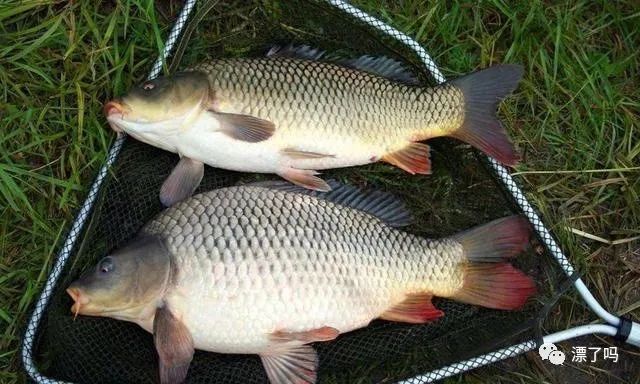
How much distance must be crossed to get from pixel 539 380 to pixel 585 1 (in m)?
1.30

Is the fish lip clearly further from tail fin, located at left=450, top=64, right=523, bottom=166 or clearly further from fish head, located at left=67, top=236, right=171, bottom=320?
tail fin, located at left=450, top=64, right=523, bottom=166

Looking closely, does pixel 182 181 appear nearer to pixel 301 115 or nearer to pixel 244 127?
pixel 244 127

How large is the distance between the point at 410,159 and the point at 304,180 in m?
0.33

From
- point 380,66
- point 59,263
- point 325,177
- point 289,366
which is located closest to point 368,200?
point 325,177

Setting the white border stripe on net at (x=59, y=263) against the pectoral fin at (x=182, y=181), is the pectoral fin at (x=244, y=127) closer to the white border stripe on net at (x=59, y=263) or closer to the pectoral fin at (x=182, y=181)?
the pectoral fin at (x=182, y=181)

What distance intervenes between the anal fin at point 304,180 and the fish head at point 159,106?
30cm

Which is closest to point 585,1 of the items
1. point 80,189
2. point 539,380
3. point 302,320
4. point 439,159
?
point 439,159

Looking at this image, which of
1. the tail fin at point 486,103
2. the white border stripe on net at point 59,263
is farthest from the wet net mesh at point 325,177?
the tail fin at point 486,103

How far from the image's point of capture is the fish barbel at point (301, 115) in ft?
6.66

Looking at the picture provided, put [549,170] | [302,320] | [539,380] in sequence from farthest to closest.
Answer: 1. [549,170]
2. [539,380]
3. [302,320]

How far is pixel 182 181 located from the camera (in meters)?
2.10

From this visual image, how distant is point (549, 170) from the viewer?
2.47 metres

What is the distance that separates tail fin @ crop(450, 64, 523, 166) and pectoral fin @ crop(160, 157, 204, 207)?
2.58 ft

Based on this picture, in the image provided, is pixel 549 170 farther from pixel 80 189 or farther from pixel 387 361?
pixel 80 189
